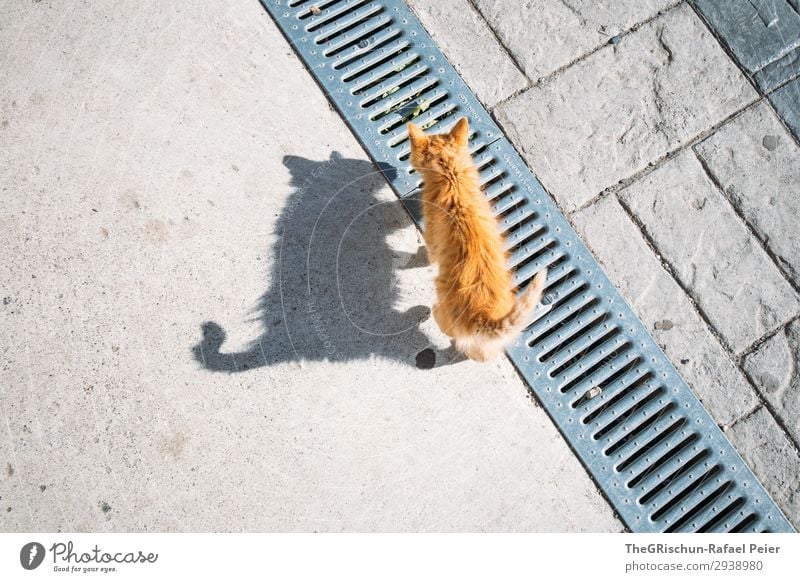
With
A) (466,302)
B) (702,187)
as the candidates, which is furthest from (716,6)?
(466,302)

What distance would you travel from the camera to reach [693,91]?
3.39 meters

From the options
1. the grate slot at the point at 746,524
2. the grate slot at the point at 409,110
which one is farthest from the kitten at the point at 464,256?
the grate slot at the point at 746,524

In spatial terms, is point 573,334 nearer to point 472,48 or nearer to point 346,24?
point 472,48

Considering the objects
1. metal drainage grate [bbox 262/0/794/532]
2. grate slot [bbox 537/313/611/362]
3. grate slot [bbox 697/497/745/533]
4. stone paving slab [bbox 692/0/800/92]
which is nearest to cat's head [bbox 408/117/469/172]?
metal drainage grate [bbox 262/0/794/532]

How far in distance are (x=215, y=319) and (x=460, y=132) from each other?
1437 millimetres

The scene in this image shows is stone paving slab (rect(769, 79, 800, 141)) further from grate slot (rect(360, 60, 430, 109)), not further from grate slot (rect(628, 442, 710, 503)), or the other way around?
grate slot (rect(360, 60, 430, 109))

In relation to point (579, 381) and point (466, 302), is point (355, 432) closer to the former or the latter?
point (466, 302)

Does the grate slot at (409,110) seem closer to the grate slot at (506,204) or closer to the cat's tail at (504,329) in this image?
the grate slot at (506,204)

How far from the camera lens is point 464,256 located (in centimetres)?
258

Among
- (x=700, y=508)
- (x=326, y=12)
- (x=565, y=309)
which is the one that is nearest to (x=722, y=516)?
(x=700, y=508)

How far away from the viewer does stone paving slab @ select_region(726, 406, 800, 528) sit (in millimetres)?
2838

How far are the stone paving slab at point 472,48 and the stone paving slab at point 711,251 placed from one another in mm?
865
